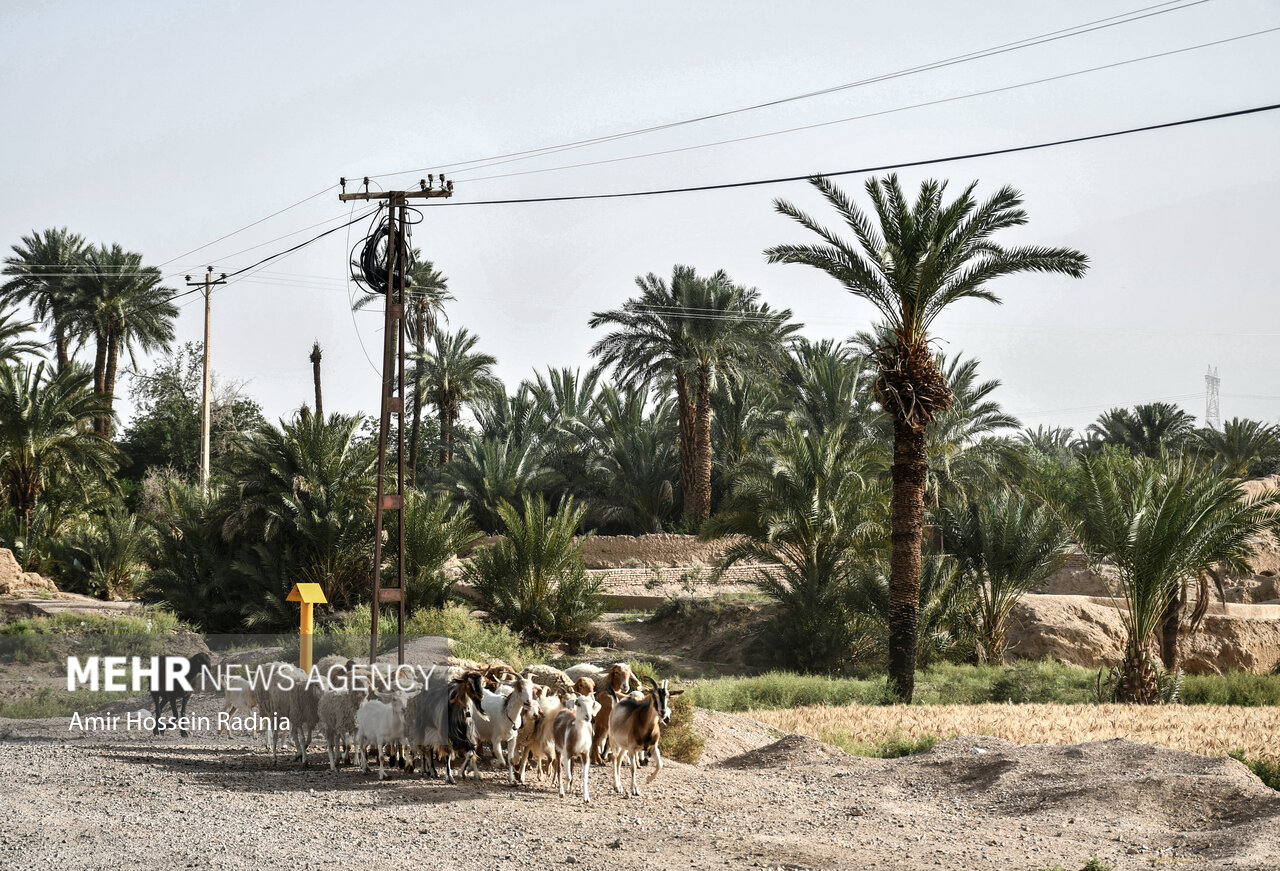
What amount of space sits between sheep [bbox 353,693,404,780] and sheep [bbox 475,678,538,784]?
0.69 metres

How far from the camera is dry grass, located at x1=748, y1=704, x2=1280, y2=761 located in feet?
43.3

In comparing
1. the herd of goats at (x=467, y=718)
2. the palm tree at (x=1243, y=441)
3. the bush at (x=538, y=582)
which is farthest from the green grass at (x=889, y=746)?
the palm tree at (x=1243, y=441)

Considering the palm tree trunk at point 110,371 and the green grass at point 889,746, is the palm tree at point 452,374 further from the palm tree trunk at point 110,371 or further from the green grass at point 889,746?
the green grass at point 889,746

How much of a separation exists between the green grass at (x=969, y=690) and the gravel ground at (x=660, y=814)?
22.9 ft

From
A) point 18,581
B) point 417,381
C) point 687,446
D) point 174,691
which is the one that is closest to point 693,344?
point 687,446

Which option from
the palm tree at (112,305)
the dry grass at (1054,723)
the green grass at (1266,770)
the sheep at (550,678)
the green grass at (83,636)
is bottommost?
the dry grass at (1054,723)

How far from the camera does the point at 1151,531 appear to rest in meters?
18.7

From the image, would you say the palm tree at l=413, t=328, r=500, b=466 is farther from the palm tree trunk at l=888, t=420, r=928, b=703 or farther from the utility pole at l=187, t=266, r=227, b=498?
the palm tree trunk at l=888, t=420, r=928, b=703

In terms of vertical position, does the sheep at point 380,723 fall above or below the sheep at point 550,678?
below

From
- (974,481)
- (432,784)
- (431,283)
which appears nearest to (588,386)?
→ (431,283)

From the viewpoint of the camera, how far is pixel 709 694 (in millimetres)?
18234

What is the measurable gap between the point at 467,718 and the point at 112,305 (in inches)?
1642

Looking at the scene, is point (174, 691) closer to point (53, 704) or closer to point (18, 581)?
point (53, 704)

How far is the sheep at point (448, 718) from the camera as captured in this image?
9.87 meters
